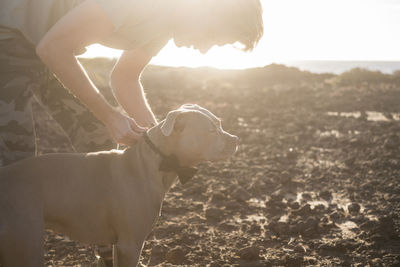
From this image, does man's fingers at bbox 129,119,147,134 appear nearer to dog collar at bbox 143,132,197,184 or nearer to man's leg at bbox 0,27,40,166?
dog collar at bbox 143,132,197,184

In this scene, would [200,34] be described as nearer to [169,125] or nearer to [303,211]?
[169,125]

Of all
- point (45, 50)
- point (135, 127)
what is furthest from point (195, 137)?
point (45, 50)

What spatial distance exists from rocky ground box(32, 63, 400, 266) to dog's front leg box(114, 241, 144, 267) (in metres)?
1.09

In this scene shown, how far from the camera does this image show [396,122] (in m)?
11.0

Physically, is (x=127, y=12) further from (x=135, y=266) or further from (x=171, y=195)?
(x=171, y=195)

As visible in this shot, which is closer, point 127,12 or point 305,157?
point 127,12

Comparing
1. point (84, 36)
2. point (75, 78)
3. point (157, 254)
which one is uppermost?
point (84, 36)

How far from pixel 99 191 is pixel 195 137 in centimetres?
88

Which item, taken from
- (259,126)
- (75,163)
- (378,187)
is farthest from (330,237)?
(259,126)

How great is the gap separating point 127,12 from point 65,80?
2.05ft

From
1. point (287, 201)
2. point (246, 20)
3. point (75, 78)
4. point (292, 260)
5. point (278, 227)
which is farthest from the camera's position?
point (287, 201)

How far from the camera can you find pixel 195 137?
147 inches

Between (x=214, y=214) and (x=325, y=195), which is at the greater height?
(x=325, y=195)

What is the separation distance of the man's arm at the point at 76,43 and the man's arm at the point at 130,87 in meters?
0.72
